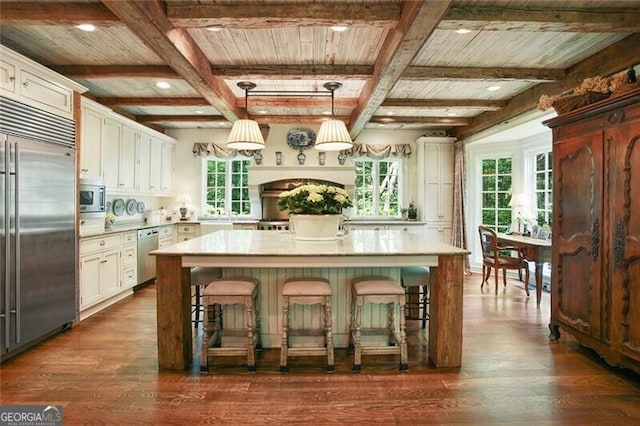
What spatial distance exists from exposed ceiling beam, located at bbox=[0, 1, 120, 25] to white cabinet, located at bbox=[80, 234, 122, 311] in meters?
2.02

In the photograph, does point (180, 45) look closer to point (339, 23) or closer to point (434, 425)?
point (339, 23)

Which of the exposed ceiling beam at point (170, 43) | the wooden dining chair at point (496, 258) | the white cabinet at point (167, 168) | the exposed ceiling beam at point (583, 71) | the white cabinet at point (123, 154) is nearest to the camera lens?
the exposed ceiling beam at point (170, 43)

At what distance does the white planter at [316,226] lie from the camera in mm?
2992

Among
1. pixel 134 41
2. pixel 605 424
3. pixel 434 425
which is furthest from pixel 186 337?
pixel 605 424

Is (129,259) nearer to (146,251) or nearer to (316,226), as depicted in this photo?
(146,251)

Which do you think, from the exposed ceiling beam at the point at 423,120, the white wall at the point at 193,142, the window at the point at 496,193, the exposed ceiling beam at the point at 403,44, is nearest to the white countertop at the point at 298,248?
the exposed ceiling beam at the point at 403,44

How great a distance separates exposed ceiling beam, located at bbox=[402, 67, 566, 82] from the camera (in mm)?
3566

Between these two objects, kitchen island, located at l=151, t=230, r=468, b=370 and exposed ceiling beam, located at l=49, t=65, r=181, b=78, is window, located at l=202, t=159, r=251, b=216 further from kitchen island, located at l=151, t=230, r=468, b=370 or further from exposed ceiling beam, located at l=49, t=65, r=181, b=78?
kitchen island, located at l=151, t=230, r=468, b=370

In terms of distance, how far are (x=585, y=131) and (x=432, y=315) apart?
6.06 feet

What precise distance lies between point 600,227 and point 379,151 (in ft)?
13.5

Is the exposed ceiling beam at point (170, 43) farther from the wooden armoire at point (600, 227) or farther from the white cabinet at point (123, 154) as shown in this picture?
the wooden armoire at point (600, 227)

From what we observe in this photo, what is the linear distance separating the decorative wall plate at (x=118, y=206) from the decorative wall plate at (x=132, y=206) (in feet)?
0.44

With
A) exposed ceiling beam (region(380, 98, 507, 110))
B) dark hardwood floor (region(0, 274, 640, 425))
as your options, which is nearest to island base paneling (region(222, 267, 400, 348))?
dark hardwood floor (region(0, 274, 640, 425))

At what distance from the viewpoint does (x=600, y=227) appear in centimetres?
260
